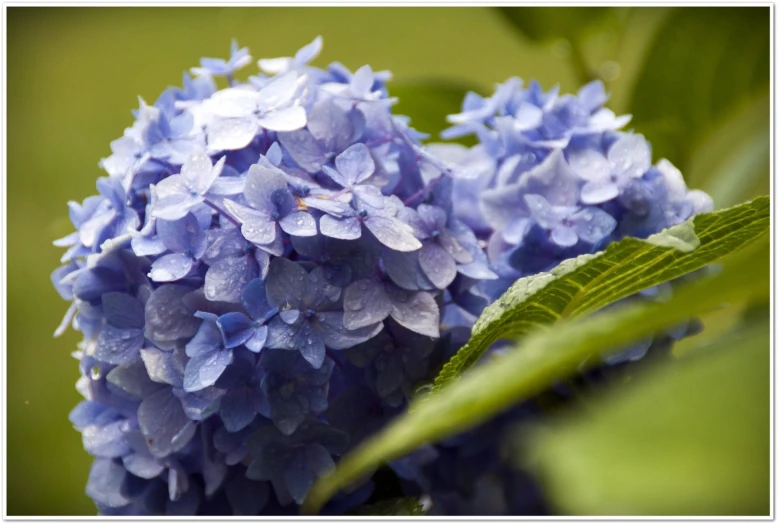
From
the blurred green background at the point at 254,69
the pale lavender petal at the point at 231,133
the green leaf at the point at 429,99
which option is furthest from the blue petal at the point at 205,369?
the green leaf at the point at 429,99

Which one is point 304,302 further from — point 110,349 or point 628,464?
point 628,464

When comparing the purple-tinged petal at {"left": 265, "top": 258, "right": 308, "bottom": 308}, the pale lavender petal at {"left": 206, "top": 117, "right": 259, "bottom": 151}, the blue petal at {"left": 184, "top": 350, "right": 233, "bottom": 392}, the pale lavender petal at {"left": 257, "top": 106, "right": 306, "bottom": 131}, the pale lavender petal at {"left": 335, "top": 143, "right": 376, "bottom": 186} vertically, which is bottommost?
the blue petal at {"left": 184, "top": 350, "right": 233, "bottom": 392}

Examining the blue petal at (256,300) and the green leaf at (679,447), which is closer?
the green leaf at (679,447)

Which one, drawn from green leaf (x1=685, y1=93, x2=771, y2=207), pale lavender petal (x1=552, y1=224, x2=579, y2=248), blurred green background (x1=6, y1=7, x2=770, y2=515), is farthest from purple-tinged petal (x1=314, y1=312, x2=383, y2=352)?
green leaf (x1=685, y1=93, x2=771, y2=207)

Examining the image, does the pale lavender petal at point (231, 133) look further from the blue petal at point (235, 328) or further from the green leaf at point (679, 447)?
the green leaf at point (679, 447)

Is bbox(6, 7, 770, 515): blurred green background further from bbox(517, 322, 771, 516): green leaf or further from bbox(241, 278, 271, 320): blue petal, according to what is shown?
bbox(517, 322, 771, 516): green leaf
